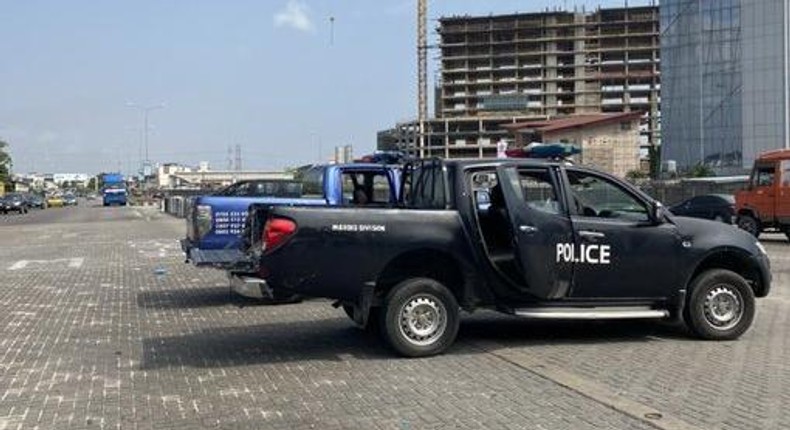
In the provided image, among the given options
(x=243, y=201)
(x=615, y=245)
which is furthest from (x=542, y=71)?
(x=615, y=245)

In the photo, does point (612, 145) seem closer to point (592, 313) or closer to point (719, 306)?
point (719, 306)

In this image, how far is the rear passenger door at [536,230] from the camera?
9219 mm

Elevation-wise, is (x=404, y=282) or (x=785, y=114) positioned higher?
(x=785, y=114)

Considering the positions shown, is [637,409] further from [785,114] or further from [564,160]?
[785,114]

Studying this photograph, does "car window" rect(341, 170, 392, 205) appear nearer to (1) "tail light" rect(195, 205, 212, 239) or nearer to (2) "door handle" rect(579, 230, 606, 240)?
(1) "tail light" rect(195, 205, 212, 239)

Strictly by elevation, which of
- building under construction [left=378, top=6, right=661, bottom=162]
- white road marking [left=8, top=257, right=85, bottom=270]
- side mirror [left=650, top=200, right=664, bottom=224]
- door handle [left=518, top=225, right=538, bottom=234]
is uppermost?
building under construction [left=378, top=6, right=661, bottom=162]

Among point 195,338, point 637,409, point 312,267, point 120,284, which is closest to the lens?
point 637,409

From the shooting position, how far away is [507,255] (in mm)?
9414

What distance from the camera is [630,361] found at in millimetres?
8867

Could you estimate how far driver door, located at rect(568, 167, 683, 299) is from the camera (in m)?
9.41

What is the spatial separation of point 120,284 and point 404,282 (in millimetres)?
8484

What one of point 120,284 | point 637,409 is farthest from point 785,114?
point 637,409

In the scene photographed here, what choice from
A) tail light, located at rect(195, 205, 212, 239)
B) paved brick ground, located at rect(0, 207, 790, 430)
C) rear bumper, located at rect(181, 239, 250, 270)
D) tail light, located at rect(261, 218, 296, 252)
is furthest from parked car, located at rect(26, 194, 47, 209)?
tail light, located at rect(261, 218, 296, 252)

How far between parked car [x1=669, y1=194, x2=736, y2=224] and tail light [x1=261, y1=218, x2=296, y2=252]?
74.0 ft
